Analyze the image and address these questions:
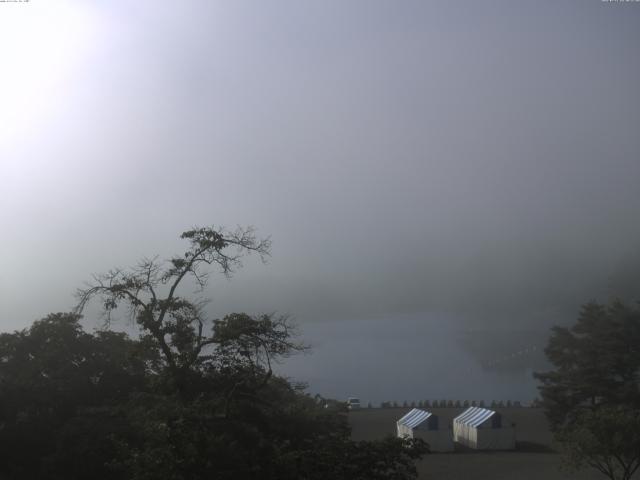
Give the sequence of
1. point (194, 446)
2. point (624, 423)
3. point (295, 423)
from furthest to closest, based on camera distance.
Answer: point (624, 423) → point (295, 423) → point (194, 446)

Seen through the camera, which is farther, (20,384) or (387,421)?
(387,421)

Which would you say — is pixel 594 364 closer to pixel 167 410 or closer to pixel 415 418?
pixel 415 418

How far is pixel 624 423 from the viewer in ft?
54.9

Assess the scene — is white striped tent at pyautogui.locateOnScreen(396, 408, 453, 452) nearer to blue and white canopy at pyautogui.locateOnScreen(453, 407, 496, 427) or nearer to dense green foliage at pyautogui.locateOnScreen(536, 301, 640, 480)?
blue and white canopy at pyautogui.locateOnScreen(453, 407, 496, 427)

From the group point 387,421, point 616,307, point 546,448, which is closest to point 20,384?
point 546,448

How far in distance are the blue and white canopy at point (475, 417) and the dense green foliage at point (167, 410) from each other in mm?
12759

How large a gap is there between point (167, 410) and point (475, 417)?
20.9m

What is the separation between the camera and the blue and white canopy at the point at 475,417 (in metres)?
27.8

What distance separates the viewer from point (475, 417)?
2870 centimetres

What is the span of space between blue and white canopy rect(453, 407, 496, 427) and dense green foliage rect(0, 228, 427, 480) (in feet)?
41.9

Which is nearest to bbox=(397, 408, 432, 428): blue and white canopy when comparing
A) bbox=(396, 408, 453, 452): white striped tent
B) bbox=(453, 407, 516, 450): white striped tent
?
bbox=(396, 408, 453, 452): white striped tent

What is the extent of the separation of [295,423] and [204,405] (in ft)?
8.90

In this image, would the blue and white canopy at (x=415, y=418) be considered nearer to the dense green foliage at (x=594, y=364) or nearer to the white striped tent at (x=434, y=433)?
the white striped tent at (x=434, y=433)

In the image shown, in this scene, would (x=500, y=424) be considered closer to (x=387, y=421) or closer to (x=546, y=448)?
(x=546, y=448)
